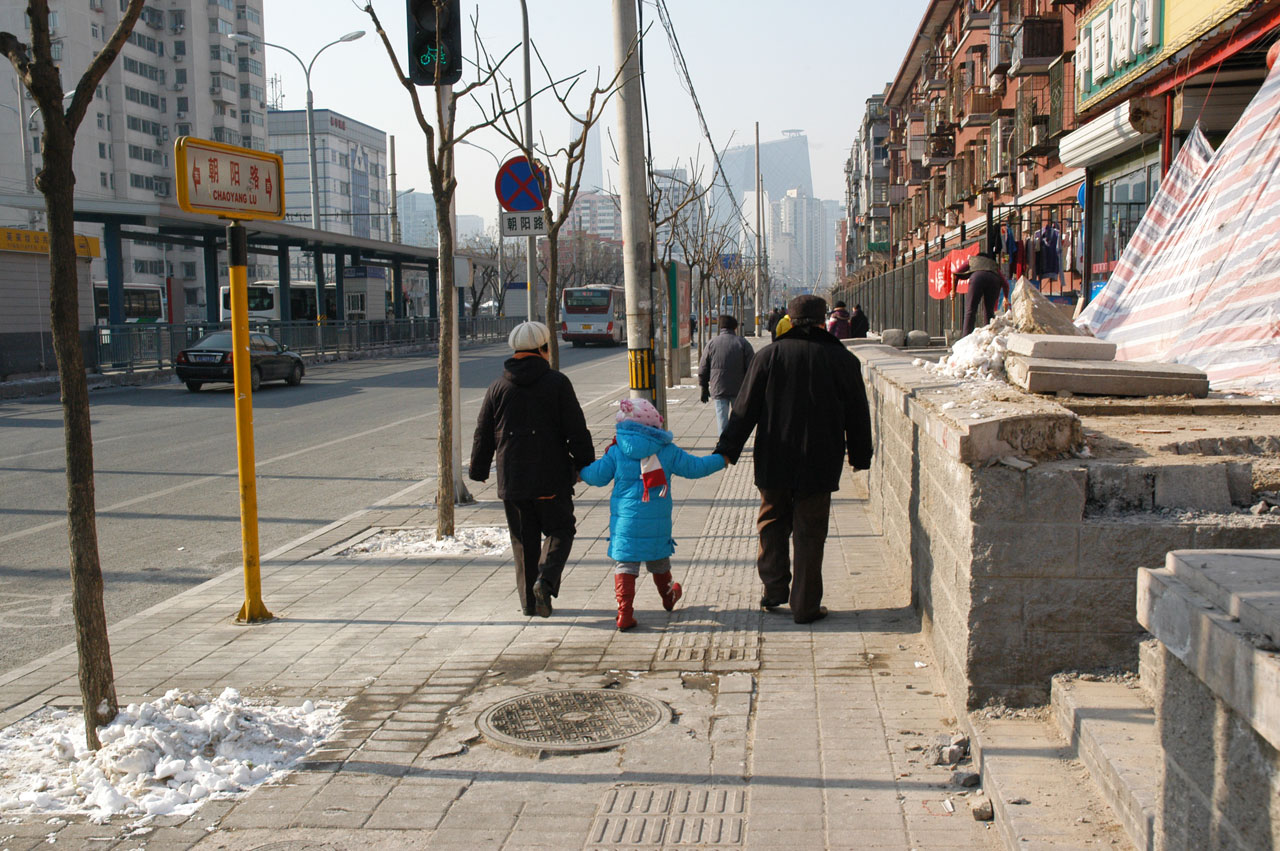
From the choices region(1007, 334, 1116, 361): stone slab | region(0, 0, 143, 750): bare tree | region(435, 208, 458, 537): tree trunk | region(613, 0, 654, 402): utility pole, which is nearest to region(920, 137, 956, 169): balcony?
region(613, 0, 654, 402): utility pole

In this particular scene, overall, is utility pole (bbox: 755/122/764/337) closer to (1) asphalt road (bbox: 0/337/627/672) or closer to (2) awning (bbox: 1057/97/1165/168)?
(1) asphalt road (bbox: 0/337/627/672)

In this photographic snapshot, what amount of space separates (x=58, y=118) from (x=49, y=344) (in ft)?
83.5

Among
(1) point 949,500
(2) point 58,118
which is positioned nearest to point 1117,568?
(1) point 949,500

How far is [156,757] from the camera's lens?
13.4 feet

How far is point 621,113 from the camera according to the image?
9508 millimetres

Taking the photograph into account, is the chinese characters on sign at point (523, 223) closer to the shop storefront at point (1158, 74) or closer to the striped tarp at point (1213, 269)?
the striped tarp at point (1213, 269)

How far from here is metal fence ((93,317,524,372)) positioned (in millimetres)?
28438

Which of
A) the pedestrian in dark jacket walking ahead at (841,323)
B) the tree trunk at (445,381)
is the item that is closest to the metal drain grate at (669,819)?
the tree trunk at (445,381)

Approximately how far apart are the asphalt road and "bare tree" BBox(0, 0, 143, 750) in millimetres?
1980

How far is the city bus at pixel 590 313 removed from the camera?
2029 inches

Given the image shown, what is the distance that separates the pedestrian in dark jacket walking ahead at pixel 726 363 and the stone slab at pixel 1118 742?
9059 mm

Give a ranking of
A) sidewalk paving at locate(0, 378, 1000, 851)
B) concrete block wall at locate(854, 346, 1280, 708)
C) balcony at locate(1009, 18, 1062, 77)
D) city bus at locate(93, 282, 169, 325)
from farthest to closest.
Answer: city bus at locate(93, 282, 169, 325) < balcony at locate(1009, 18, 1062, 77) < concrete block wall at locate(854, 346, 1280, 708) < sidewalk paving at locate(0, 378, 1000, 851)

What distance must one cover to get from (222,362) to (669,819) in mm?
23926

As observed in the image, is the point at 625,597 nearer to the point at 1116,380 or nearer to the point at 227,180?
the point at 1116,380
